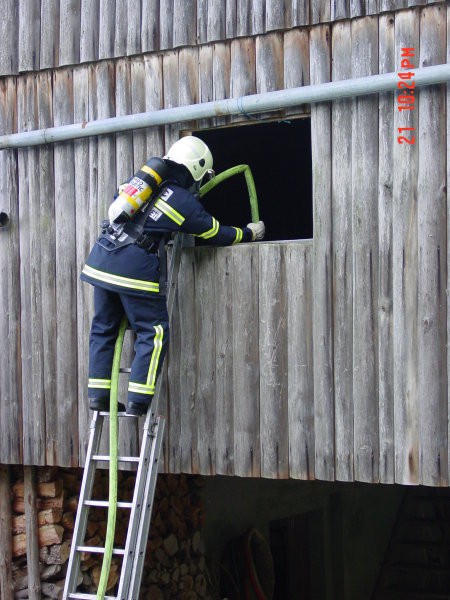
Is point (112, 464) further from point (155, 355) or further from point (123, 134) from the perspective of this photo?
point (123, 134)

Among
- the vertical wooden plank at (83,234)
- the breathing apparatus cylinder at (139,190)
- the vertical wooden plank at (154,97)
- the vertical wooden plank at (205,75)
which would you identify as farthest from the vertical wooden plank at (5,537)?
the vertical wooden plank at (205,75)

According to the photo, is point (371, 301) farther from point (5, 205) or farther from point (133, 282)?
point (5, 205)

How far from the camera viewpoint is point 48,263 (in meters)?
6.73

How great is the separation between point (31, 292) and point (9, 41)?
5.74 ft

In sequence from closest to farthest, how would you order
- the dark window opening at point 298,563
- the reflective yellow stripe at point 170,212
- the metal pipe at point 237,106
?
the metal pipe at point 237,106
the reflective yellow stripe at point 170,212
the dark window opening at point 298,563

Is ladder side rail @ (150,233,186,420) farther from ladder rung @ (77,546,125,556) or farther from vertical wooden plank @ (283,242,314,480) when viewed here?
ladder rung @ (77,546,125,556)

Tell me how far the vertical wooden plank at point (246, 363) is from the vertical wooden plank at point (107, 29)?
1621mm

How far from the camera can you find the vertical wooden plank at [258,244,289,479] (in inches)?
235

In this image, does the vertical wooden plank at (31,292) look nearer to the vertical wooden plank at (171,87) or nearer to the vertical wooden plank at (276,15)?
the vertical wooden plank at (171,87)

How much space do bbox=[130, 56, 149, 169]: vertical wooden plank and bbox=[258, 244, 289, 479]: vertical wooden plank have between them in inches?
41.0

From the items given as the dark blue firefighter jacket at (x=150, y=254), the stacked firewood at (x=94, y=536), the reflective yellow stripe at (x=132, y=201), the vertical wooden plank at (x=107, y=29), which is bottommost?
the stacked firewood at (x=94, y=536)

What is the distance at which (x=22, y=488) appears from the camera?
713 cm

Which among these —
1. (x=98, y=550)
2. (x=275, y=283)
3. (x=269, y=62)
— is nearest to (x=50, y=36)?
(x=269, y=62)

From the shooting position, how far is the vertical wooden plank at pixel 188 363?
246 inches
